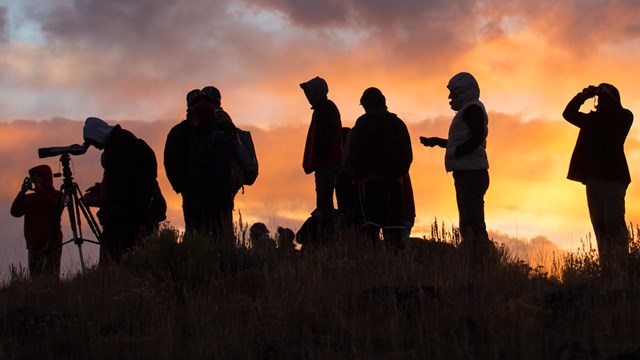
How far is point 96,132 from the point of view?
1171 cm

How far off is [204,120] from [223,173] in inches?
26.0

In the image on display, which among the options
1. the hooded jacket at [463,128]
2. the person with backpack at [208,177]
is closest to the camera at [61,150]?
the person with backpack at [208,177]

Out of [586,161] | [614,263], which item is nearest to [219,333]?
[614,263]

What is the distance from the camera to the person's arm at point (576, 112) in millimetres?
12102

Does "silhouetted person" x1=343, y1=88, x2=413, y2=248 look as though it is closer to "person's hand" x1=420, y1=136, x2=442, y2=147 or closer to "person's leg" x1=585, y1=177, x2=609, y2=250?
"person's hand" x1=420, y1=136, x2=442, y2=147

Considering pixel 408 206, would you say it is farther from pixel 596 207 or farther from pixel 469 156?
pixel 596 207

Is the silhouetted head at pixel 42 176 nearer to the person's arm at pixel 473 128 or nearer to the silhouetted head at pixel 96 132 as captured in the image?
the silhouetted head at pixel 96 132

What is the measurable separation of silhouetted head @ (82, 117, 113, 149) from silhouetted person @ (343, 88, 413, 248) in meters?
2.77

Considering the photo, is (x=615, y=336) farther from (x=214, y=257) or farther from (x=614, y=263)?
(x=214, y=257)

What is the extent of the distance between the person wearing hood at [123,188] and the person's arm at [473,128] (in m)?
3.60

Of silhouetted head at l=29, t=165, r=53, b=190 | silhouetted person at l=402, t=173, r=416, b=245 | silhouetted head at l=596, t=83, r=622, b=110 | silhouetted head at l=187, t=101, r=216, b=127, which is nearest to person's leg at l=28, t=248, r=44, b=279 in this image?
silhouetted head at l=29, t=165, r=53, b=190

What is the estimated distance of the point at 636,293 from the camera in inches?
362

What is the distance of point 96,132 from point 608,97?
598cm

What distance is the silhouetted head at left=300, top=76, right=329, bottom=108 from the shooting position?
12.9m
